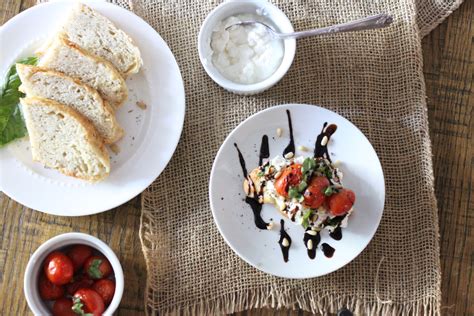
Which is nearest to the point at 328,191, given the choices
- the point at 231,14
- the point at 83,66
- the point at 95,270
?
the point at 231,14

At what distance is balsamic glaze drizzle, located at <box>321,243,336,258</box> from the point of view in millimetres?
2281

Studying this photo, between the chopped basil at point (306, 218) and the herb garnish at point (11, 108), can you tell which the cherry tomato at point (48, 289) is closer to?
the herb garnish at point (11, 108)

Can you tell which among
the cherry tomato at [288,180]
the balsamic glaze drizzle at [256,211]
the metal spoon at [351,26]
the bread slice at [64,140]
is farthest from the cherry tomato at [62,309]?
Answer: the metal spoon at [351,26]

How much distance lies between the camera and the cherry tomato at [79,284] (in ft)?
7.38

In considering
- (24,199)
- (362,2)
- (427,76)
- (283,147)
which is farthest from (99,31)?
(427,76)

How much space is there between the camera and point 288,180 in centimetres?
216

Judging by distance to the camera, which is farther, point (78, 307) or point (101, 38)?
point (101, 38)

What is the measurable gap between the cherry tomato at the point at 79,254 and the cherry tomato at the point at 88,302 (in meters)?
0.12

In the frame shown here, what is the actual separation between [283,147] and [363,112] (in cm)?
41

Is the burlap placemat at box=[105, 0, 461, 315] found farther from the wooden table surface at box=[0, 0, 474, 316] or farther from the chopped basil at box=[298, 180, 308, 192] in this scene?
the chopped basil at box=[298, 180, 308, 192]

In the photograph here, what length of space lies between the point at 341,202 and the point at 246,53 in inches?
28.5

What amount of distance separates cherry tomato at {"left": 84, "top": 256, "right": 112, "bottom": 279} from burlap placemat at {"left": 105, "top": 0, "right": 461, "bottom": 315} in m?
0.17

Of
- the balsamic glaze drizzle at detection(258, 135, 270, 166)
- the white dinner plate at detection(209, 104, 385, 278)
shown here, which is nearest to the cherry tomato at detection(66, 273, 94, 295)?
the white dinner plate at detection(209, 104, 385, 278)

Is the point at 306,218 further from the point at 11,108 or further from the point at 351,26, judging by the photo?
the point at 11,108
